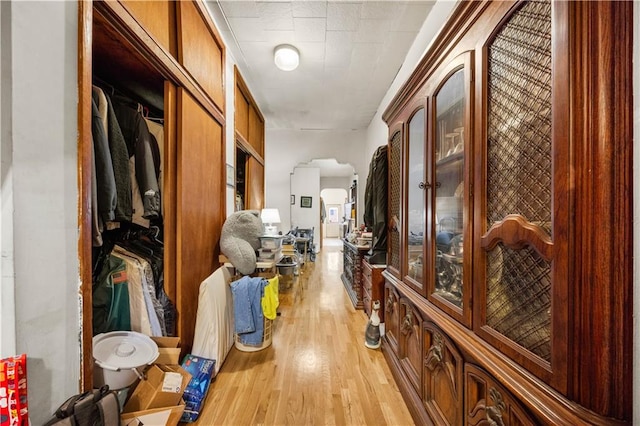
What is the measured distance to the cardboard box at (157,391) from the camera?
4.49ft

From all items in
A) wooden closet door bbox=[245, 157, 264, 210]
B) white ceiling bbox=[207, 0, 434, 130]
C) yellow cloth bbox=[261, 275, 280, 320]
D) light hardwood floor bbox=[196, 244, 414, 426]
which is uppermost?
white ceiling bbox=[207, 0, 434, 130]

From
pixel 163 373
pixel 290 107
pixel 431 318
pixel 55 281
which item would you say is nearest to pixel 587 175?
pixel 431 318

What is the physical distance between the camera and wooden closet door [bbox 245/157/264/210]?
12.7 feet

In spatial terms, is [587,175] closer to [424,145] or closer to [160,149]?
[424,145]

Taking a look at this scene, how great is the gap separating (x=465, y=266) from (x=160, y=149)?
2060 mm

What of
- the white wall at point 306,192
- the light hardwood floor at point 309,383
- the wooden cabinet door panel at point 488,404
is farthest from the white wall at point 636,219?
the white wall at point 306,192

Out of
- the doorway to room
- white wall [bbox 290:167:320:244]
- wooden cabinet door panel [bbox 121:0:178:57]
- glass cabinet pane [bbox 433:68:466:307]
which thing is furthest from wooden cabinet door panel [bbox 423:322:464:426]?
the doorway to room

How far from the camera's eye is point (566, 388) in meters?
0.68

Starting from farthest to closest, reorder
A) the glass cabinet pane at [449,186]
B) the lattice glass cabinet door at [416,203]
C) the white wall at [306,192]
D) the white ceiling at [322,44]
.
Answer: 1. the white wall at [306,192]
2. the white ceiling at [322,44]
3. the lattice glass cabinet door at [416,203]
4. the glass cabinet pane at [449,186]

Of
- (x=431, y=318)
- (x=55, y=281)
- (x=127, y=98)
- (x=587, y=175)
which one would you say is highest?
(x=127, y=98)

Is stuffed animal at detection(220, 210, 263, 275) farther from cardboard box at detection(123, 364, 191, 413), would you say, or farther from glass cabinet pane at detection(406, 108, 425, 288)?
glass cabinet pane at detection(406, 108, 425, 288)

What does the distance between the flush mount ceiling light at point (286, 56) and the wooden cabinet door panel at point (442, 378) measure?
8.80 feet

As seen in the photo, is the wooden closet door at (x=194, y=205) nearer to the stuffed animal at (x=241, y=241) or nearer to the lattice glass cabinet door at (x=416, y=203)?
the stuffed animal at (x=241, y=241)

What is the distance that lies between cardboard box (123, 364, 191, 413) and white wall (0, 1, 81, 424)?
41 centimetres
